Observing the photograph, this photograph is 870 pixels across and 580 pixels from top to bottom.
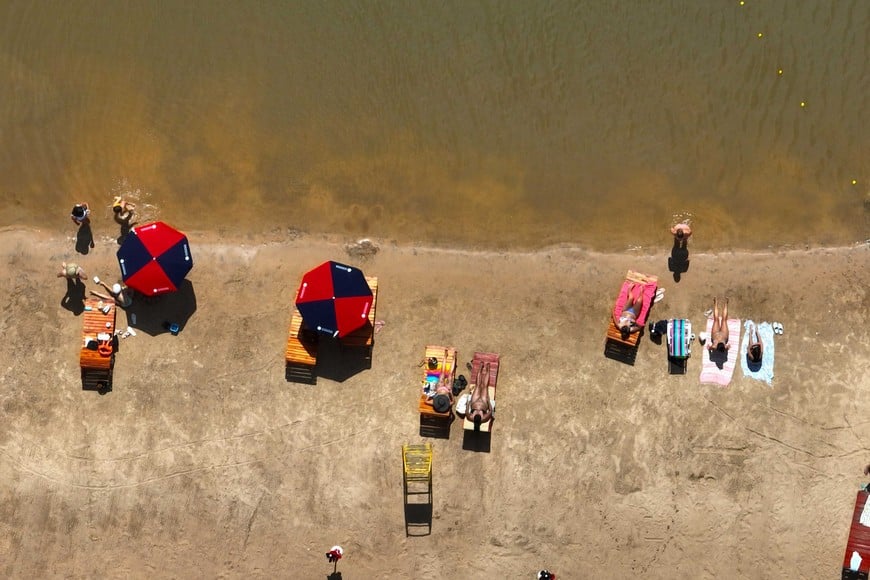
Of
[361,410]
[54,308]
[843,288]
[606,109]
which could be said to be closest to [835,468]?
[843,288]

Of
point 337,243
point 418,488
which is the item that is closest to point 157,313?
point 337,243

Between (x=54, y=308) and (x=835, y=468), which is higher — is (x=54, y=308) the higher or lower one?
the higher one

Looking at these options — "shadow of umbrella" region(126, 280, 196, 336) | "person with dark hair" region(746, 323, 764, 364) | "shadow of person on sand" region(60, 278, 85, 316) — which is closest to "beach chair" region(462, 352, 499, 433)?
"person with dark hair" region(746, 323, 764, 364)

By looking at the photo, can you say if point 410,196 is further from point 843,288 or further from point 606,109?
point 843,288

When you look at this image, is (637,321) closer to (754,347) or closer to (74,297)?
(754,347)

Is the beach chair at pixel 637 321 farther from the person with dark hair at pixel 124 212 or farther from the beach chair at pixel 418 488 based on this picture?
the person with dark hair at pixel 124 212

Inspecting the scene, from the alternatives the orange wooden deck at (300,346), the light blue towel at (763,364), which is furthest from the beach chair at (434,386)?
the light blue towel at (763,364)
